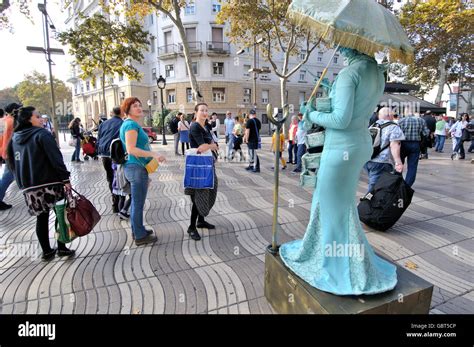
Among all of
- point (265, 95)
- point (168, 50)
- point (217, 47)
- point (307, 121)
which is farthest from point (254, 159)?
point (168, 50)

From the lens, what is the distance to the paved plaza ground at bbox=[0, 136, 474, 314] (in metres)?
2.59

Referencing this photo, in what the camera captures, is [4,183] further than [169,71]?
No

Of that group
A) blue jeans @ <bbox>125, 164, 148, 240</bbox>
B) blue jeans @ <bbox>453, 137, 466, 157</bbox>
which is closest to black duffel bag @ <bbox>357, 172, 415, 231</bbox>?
blue jeans @ <bbox>125, 164, 148, 240</bbox>

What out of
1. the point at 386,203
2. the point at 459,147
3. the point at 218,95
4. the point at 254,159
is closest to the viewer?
the point at 386,203

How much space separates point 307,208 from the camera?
5.21 metres

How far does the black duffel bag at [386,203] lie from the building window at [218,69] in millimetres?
30621

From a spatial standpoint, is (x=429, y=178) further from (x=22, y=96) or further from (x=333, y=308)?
(x=22, y=96)

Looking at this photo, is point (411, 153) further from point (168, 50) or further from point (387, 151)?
point (168, 50)

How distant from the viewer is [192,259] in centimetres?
333

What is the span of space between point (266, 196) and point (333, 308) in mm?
4197

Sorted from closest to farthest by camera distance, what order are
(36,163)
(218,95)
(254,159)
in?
(36,163) < (254,159) < (218,95)

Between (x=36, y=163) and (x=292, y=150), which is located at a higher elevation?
(x=36, y=163)

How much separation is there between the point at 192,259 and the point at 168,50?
34033mm
